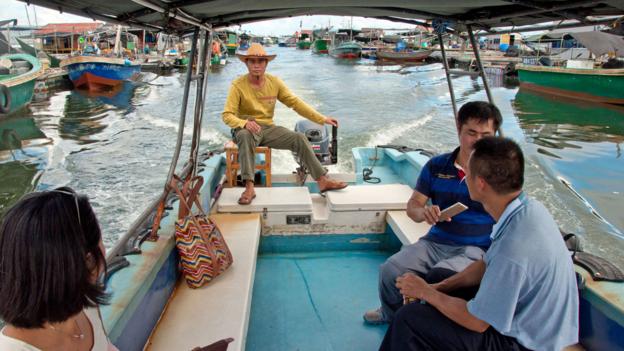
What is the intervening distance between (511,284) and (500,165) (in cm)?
39

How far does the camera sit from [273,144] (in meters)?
4.06

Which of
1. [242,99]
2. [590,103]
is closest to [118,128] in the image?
[242,99]

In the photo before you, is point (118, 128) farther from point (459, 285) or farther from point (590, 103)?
point (590, 103)

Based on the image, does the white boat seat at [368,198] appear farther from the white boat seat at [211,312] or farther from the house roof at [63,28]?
the house roof at [63,28]

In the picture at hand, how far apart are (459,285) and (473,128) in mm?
882

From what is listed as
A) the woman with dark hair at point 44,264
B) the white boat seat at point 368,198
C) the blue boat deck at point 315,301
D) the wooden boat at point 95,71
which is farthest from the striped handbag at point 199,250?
the wooden boat at point 95,71

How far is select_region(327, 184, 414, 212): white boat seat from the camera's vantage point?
3.47 metres

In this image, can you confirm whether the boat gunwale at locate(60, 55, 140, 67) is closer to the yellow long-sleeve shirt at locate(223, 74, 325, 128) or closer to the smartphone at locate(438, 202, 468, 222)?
the yellow long-sleeve shirt at locate(223, 74, 325, 128)

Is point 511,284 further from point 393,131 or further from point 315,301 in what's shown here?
point 393,131

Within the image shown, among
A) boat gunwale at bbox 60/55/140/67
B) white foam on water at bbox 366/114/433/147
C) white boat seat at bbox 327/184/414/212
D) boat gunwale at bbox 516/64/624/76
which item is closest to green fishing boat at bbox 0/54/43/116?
boat gunwale at bbox 60/55/140/67

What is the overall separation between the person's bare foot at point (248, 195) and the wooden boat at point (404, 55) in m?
36.9

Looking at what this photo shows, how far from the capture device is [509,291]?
1.39 meters

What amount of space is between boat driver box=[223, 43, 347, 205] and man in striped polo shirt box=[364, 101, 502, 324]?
4.42 feet

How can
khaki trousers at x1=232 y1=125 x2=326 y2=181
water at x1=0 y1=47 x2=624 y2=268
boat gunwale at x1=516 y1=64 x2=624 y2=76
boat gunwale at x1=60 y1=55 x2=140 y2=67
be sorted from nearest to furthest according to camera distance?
khaki trousers at x1=232 y1=125 x2=326 y2=181
water at x1=0 y1=47 x2=624 y2=268
boat gunwale at x1=516 y1=64 x2=624 y2=76
boat gunwale at x1=60 y1=55 x2=140 y2=67
